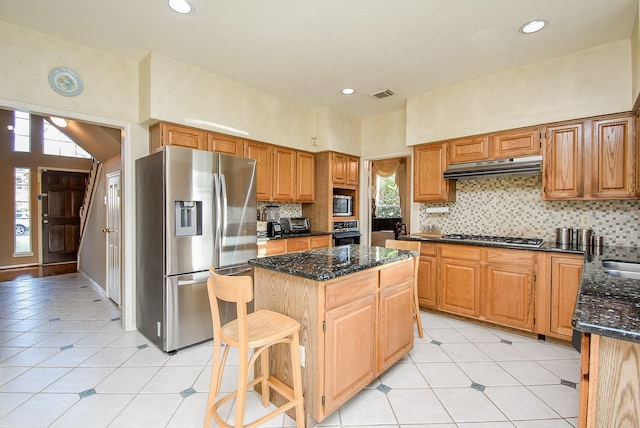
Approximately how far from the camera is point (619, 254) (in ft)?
8.29

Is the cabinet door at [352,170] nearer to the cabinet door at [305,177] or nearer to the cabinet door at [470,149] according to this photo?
the cabinet door at [305,177]

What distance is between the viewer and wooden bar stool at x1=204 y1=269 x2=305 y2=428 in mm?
1454

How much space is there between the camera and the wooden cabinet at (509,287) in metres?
2.98

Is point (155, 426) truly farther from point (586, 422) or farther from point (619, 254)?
point (619, 254)

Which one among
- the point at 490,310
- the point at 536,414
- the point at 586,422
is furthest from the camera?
the point at 490,310

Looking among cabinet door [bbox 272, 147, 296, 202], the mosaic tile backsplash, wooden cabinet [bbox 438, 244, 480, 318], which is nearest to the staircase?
cabinet door [bbox 272, 147, 296, 202]

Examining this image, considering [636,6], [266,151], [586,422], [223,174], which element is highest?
[636,6]

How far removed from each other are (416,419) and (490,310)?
1.84 meters

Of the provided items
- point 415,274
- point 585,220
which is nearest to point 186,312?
point 415,274

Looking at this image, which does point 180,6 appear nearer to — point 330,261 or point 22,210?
point 330,261

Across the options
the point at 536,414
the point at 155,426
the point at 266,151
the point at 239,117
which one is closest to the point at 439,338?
the point at 536,414

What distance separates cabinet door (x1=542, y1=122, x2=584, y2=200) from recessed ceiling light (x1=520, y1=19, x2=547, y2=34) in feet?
3.35

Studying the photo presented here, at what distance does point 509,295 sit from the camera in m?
3.09

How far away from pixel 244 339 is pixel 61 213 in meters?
8.10
